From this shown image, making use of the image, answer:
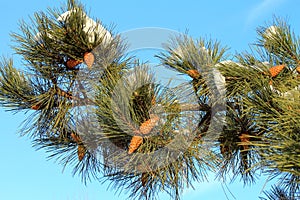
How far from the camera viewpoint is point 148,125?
4.11 feet

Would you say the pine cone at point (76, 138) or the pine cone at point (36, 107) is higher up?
the pine cone at point (36, 107)

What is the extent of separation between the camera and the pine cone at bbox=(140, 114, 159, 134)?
125cm

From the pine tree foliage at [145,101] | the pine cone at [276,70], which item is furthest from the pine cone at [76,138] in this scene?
the pine cone at [276,70]

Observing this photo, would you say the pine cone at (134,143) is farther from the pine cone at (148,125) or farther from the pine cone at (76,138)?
the pine cone at (76,138)

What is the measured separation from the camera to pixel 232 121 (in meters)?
1.39

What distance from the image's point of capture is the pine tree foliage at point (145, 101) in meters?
1.27

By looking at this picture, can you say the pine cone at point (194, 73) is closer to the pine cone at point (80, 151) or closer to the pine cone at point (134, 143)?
the pine cone at point (134, 143)

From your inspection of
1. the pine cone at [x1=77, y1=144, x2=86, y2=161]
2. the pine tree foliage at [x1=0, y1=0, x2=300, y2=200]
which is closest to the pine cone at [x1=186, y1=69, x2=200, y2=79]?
the pine tree foliage at [x1=0, y1=0, x2=300, y2=200]

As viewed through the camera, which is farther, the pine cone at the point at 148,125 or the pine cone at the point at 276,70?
the pine cone at the point at 276,70

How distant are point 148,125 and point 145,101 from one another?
0.06m

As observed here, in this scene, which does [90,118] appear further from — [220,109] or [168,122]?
[220,109]

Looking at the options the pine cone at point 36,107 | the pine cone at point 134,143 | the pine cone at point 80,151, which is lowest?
the pine cone at point 134,143

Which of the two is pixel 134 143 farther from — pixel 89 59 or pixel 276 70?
pixel 276 70

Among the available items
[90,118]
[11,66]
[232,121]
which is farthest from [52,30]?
[232,121]
